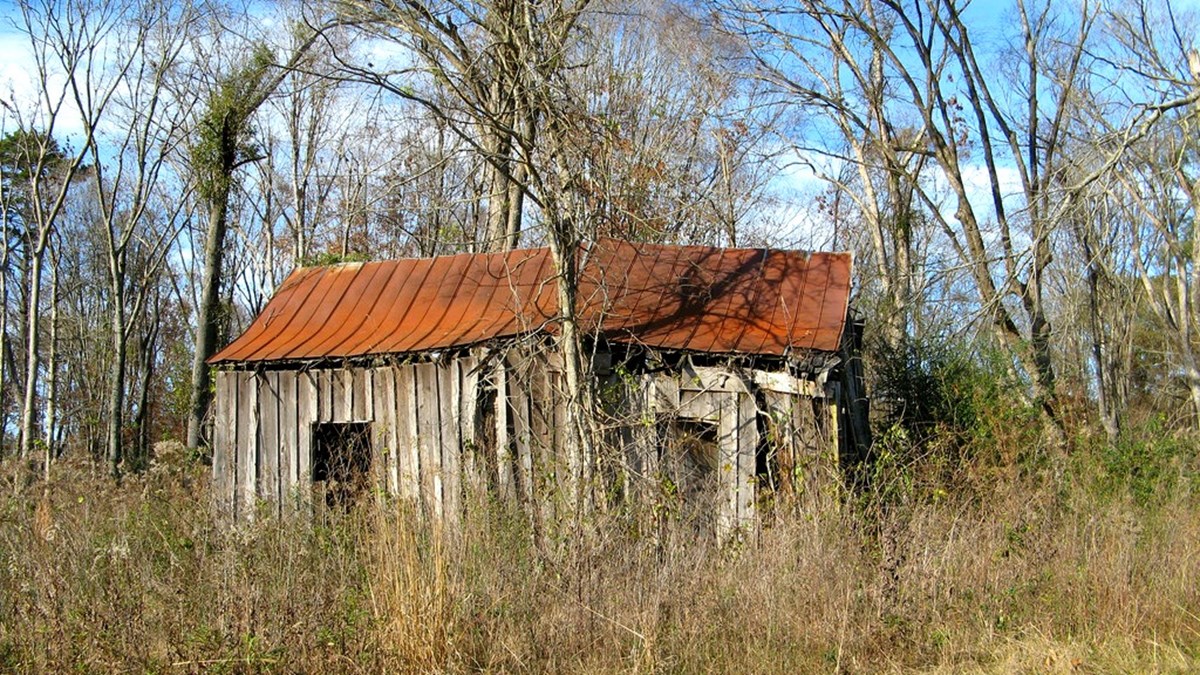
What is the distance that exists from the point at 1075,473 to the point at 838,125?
8126 mm

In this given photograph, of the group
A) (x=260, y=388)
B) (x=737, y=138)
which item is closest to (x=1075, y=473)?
(x=260, y=388)

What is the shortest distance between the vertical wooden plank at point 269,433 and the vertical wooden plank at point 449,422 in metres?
2.30

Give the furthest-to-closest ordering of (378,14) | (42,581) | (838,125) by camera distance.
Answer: (838,125) → (378,14) → (42,581)

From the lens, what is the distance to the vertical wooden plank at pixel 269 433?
39.3ft

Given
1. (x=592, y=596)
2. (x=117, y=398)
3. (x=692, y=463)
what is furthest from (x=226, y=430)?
(x=117, y=398)

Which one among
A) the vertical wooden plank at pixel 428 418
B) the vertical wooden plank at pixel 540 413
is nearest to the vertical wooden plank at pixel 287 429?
→ the vertical wooden plank at pixel 428 418

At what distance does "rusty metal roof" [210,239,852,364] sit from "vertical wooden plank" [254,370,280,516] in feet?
1.16

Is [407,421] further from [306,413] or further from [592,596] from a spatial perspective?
[592,596]

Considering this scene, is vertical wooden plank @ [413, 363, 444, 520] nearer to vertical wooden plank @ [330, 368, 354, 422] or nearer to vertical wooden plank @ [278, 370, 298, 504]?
vertical wooden plank @ [330, 368, 354, 422]

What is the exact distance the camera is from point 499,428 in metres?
10.5

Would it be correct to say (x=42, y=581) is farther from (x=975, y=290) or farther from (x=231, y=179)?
(x=231, y=179)

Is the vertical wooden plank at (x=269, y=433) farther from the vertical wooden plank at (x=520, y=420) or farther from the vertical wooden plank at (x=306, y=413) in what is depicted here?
the vertical wooden plank at (x=520, y=420)

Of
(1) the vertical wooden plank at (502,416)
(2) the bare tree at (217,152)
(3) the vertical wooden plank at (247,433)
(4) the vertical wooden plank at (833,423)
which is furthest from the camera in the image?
(2) the bare tree at (217,152)

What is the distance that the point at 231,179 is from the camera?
1977 cm
